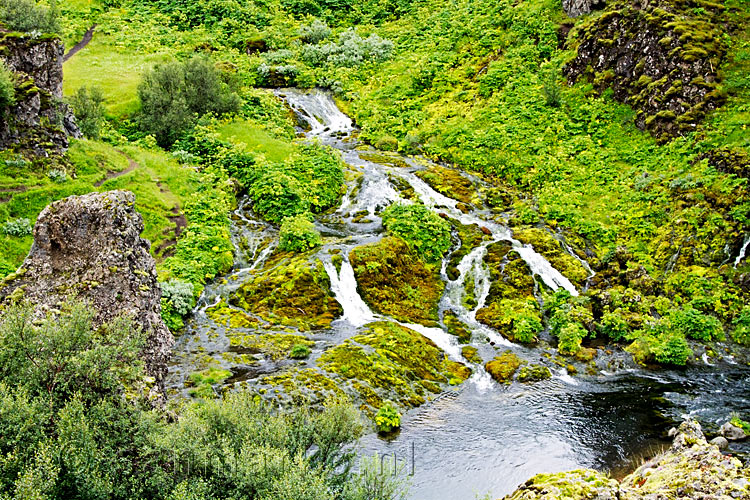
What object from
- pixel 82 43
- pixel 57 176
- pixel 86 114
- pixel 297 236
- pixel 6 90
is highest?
pixel 82 43

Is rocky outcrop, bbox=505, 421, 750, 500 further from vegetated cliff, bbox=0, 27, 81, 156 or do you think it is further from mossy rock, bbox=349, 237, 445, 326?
vegetated cliff, bbox=0, 27, 81, 156

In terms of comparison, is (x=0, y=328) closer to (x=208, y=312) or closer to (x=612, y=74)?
(x=208, y=312)

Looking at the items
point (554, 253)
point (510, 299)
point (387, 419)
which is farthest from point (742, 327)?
point (387, 419)

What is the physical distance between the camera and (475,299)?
3189cm

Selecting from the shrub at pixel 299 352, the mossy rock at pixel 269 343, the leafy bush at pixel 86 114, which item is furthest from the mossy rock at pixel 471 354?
the leafy bush at pixel 86 114

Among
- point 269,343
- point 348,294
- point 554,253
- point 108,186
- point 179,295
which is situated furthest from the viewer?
point 108,186

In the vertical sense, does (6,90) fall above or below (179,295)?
above

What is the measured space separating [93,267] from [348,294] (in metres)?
14.2

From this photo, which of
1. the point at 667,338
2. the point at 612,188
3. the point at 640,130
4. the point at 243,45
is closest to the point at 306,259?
the point at 667,338

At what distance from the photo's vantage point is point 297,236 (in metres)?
33.0

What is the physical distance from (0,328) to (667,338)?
27.9 m

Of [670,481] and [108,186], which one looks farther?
[108,186]

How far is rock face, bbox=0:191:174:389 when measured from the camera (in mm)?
17953

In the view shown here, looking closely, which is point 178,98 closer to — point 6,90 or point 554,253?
point 6,90
